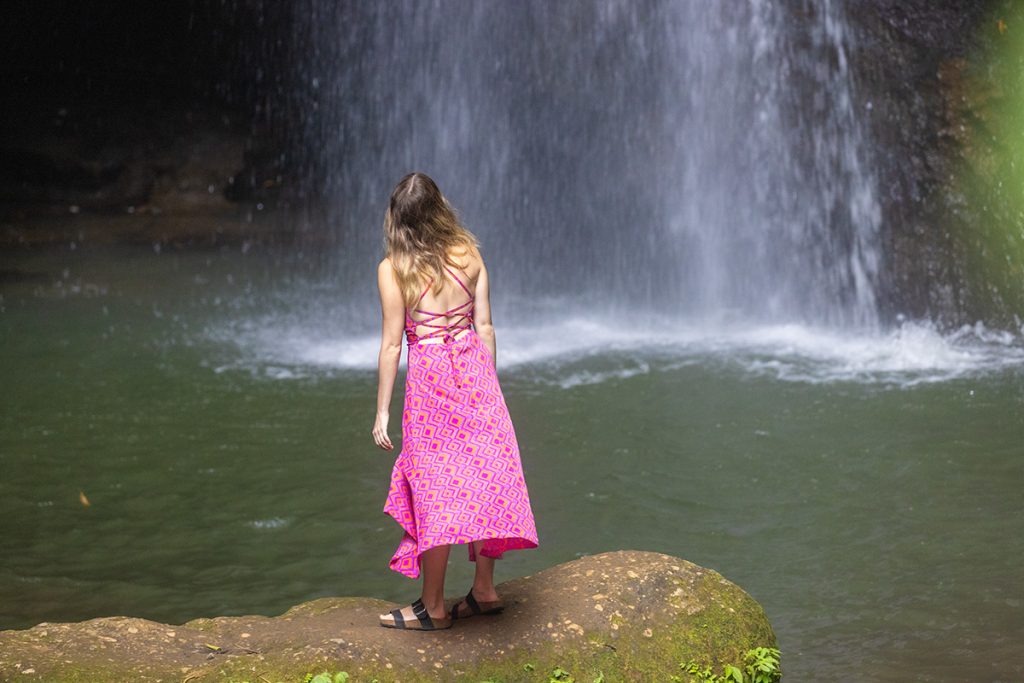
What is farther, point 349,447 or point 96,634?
point 349,447

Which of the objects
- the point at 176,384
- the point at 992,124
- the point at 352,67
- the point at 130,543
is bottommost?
the point at 130,543

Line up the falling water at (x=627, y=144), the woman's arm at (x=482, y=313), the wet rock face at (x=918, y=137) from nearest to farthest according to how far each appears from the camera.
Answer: the woman's arm at (x=482, y=313), the wet rock face at (x=918, y=137), the falling water at (x=627, y=144)

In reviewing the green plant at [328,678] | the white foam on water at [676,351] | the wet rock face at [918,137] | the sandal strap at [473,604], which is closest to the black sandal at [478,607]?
the sandal strap at [473,604]

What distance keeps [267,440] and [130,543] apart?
5.23 feet

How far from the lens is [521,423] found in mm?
7652

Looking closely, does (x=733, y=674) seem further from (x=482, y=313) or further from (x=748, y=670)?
(x=482, y=313)

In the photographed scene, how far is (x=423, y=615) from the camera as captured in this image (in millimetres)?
3844

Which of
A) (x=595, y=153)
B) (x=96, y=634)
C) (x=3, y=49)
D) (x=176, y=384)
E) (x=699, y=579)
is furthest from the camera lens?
(x=3, y=49)

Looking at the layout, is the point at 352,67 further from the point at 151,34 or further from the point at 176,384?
the point at 176,384

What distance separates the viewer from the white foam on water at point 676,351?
8.66 metres

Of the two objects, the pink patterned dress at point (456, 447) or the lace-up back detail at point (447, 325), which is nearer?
the pink patterned dress at point (456, 447)

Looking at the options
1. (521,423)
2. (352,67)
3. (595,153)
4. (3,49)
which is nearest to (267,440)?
(521,423)

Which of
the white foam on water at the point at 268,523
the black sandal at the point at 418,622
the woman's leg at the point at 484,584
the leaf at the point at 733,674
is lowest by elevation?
the leaf at the point at 733,674

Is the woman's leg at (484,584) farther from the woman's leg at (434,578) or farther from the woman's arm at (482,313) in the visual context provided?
the woman's arm at (482,313)
